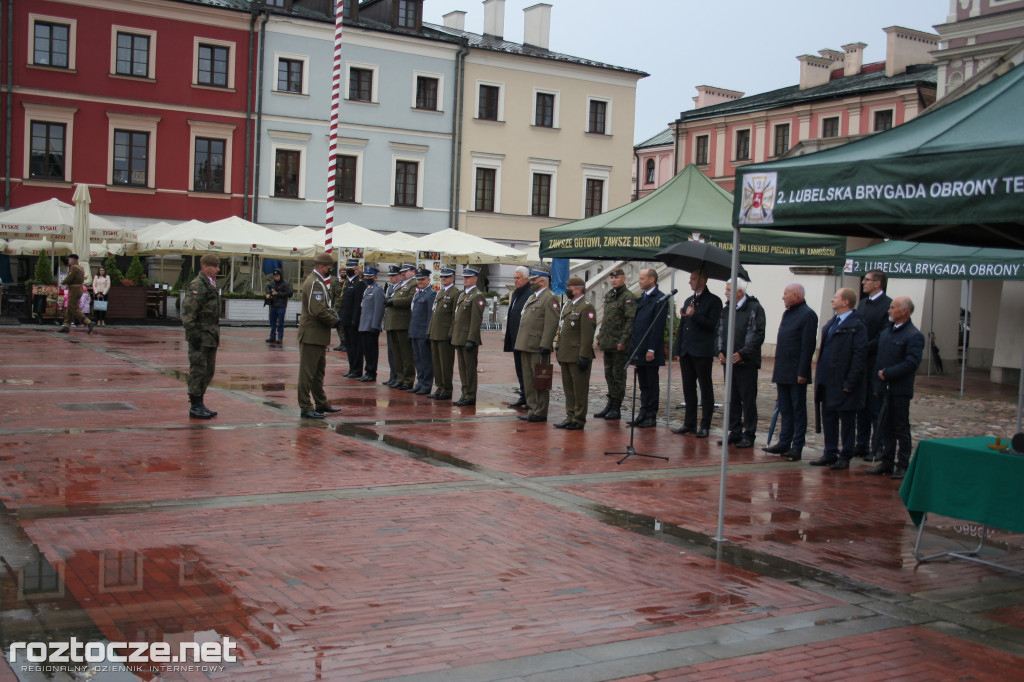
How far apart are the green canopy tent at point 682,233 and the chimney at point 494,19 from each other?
3521cm

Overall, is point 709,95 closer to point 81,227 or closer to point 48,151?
point 48,151

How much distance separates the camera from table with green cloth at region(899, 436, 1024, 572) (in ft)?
21.1

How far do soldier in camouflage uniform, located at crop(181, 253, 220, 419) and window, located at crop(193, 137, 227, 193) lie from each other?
27.8 metres

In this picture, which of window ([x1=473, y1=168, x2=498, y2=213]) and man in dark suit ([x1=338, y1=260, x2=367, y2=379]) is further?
window ([x1=473, y1=168, x2=498, y2=213])

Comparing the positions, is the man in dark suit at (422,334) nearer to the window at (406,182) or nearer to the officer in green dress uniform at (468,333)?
the officer in green dress uniform at (468,333)

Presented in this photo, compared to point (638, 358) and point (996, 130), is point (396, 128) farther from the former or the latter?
point (996, 130)

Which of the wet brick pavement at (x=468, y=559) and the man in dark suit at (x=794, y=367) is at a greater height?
the man in dark suit at (x=794, y=367)

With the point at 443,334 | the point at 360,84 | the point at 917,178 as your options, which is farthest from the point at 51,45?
the point at 917,178

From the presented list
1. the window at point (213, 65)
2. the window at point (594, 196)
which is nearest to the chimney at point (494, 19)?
the window at point (594, 196)

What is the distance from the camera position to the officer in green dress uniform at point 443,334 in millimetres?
14844

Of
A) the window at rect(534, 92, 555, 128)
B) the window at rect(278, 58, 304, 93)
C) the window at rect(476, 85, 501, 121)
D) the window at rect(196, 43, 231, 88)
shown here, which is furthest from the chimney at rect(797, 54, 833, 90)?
the window at rect(196, 43, 231, 88)

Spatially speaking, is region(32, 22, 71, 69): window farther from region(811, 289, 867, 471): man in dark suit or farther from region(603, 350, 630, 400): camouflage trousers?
region(811, 289, 867, 471): man in dark suit

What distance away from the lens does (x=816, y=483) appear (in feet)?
32.4

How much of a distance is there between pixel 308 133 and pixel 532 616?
36501 mm
